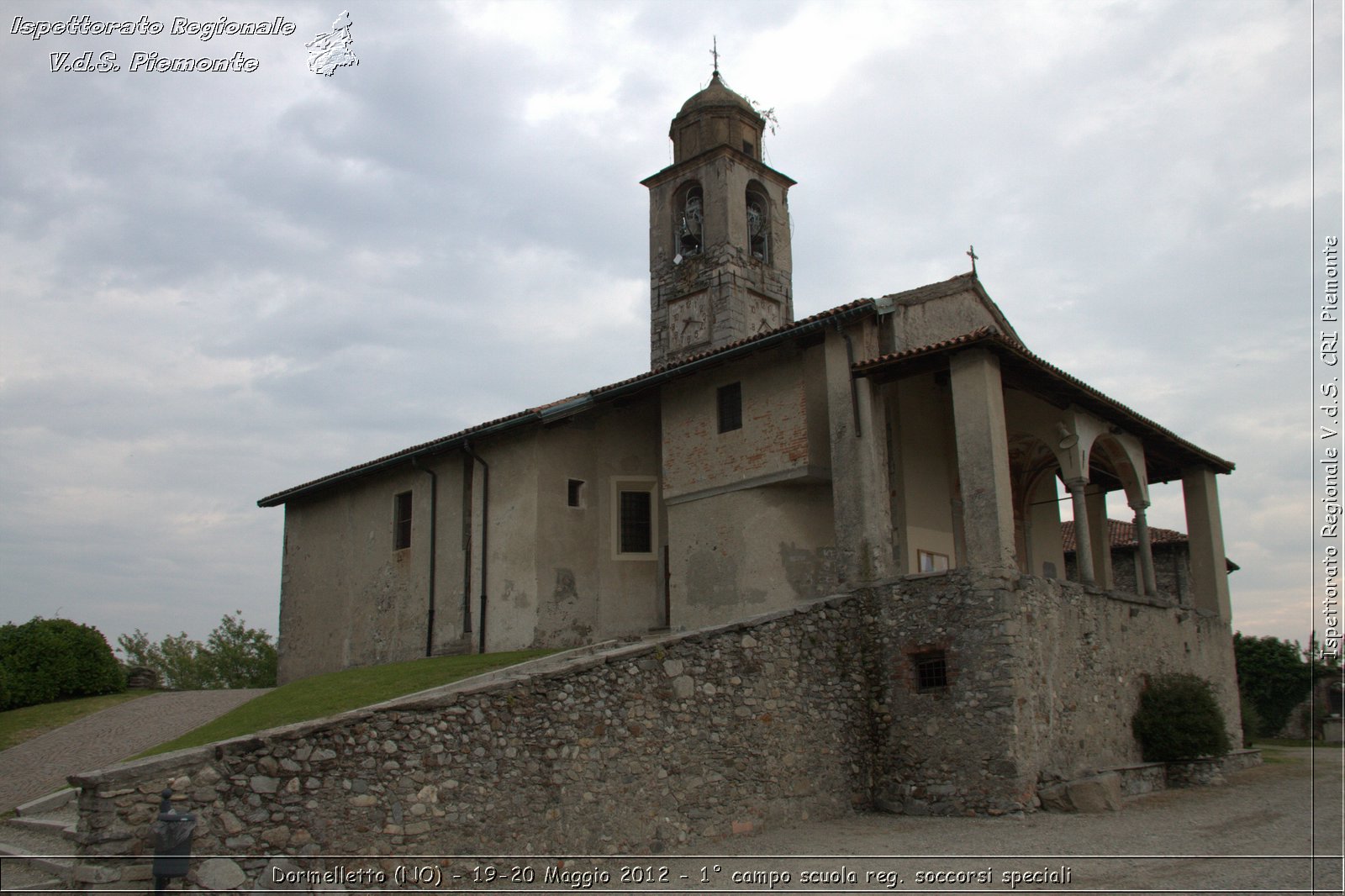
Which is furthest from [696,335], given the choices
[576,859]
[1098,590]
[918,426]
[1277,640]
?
[1277,640]

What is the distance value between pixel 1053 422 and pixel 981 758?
20.8 ft

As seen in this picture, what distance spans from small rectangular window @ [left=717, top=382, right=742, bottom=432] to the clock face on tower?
26.2 ft

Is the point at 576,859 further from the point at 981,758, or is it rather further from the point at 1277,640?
Result: the point at 1277,640

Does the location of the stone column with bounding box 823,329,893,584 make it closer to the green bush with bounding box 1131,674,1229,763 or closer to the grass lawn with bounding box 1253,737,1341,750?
the green bush with bounding box 1131,674,1229,763

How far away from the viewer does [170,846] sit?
766 cm

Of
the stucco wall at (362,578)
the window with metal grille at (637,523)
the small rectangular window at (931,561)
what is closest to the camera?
the small rectangular window at (931,561)

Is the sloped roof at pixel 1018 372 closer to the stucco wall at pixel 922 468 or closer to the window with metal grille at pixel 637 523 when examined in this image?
the stucco wall at pixel 922 468

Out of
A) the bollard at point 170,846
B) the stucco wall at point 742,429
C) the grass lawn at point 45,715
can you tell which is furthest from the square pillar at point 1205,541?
the grass lawn at point 45,715

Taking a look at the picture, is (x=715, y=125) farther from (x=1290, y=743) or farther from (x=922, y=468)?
(x=1290, y=743)

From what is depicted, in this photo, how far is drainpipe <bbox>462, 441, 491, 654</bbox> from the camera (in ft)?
64.2

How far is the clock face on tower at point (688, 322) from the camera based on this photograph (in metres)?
26.0

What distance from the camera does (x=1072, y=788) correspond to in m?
13.4

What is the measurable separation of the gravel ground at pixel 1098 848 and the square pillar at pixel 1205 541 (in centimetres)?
657

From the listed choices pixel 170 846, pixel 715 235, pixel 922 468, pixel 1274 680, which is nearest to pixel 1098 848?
pixel 922 468
